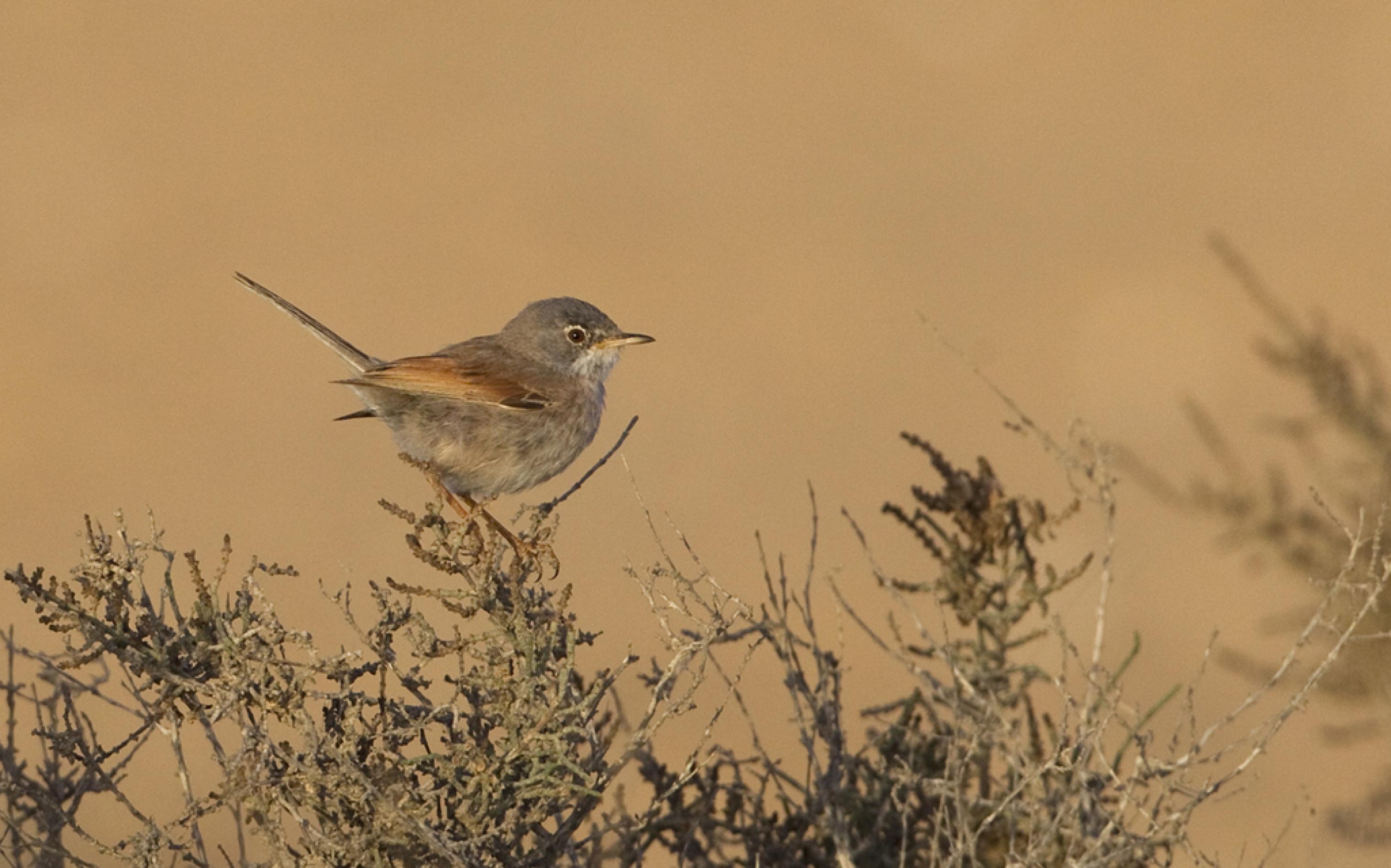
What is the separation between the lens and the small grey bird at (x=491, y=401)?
6641mm

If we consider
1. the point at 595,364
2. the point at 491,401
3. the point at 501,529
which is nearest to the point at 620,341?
the point at 595,364

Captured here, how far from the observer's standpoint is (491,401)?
669 centimetres

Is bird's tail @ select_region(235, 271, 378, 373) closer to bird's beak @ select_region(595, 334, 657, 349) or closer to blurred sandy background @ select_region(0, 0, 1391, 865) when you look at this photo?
bird's beak @ select_region(595, 334, 657, 349)

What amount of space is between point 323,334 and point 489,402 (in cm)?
88

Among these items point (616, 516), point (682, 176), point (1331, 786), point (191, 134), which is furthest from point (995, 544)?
point (191, 134)

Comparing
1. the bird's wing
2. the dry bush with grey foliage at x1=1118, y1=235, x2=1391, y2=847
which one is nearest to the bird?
the bird's wing

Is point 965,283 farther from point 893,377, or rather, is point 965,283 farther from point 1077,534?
point 1077,534

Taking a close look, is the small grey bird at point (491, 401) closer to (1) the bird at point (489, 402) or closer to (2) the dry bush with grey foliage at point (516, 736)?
(1) the bird at point (489, 402)

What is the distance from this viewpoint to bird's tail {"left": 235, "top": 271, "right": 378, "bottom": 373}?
6965 mm

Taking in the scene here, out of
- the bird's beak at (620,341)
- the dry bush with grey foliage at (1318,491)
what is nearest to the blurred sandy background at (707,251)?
the dry bush with grey foliage at (1318,491)

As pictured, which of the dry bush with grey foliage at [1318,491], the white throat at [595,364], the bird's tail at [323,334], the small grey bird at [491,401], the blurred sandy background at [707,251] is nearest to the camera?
the small grey bird at [491,401]

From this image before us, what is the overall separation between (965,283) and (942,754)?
12446 mm

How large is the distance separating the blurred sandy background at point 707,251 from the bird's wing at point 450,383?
200 inches

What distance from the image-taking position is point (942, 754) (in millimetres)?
5633
